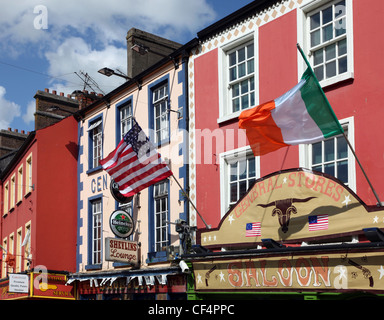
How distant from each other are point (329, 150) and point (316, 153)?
39 cm

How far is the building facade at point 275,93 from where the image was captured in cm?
1114

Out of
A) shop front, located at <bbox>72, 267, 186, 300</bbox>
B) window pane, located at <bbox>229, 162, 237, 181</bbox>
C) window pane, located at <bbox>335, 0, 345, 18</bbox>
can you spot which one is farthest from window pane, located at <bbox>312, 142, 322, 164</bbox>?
shop front, located at <bbox>72, 267, 186, 300</bbox>

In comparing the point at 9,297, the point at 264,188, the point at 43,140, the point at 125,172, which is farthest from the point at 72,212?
the point at 264,188

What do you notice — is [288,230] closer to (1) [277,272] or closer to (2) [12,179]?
(1) [277,272]

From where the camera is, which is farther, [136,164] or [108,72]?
[108,72]

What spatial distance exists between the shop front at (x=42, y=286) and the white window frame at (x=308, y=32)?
1175 centimetres

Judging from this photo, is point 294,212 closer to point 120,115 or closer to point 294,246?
point 294,246

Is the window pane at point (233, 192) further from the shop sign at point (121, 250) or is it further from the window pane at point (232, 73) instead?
the shop sign at point (121, 250)

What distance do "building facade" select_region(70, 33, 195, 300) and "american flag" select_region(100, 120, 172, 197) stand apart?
2.50ft

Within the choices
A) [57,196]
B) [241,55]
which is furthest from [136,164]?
[57,196]

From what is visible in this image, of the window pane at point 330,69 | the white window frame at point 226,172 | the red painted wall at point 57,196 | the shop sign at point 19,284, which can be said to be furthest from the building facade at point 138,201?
the window pane at point 330,69

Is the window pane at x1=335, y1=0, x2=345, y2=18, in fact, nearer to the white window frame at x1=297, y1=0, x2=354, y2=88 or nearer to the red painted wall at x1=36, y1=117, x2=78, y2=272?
the white window frame at x1=297, y1=0, x2=354, y2=88

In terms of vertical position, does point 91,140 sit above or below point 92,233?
above

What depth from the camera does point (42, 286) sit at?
2017cm
